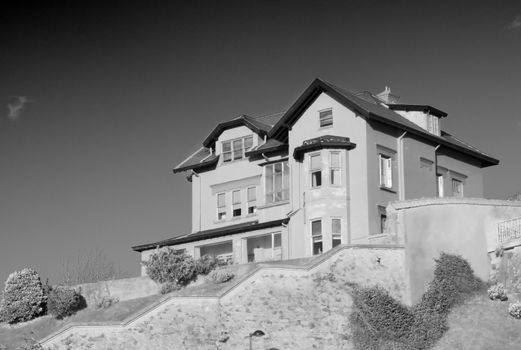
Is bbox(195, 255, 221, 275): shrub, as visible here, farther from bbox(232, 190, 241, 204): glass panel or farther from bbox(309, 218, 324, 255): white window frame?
bbox(232, 190, 241, 204): glass panel

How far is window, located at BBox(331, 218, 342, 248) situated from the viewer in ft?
165

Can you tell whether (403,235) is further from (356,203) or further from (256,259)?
(256,259)

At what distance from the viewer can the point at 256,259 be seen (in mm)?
57031

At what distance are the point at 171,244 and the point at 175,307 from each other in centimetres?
1497

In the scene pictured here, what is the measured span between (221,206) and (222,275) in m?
12.6

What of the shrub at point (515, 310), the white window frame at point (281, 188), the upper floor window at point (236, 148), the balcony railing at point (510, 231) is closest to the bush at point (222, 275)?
the white window frame at point (281, 188)

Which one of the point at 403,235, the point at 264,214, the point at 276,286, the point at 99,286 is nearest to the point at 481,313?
the point at 403,235

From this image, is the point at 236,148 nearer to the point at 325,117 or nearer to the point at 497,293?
the point at 325,117

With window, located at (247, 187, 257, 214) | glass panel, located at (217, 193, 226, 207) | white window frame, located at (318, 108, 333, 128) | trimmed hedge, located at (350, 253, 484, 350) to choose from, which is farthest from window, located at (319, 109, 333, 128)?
trimmed hedge, located at (350, 253, 484, 350)

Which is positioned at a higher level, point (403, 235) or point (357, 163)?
point (357, 163)

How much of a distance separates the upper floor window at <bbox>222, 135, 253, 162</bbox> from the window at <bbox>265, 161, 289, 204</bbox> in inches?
113

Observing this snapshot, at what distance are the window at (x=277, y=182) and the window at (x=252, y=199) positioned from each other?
2228 mm

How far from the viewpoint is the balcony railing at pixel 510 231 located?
46.3 meters

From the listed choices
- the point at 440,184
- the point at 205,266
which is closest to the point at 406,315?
the point at 205,266
